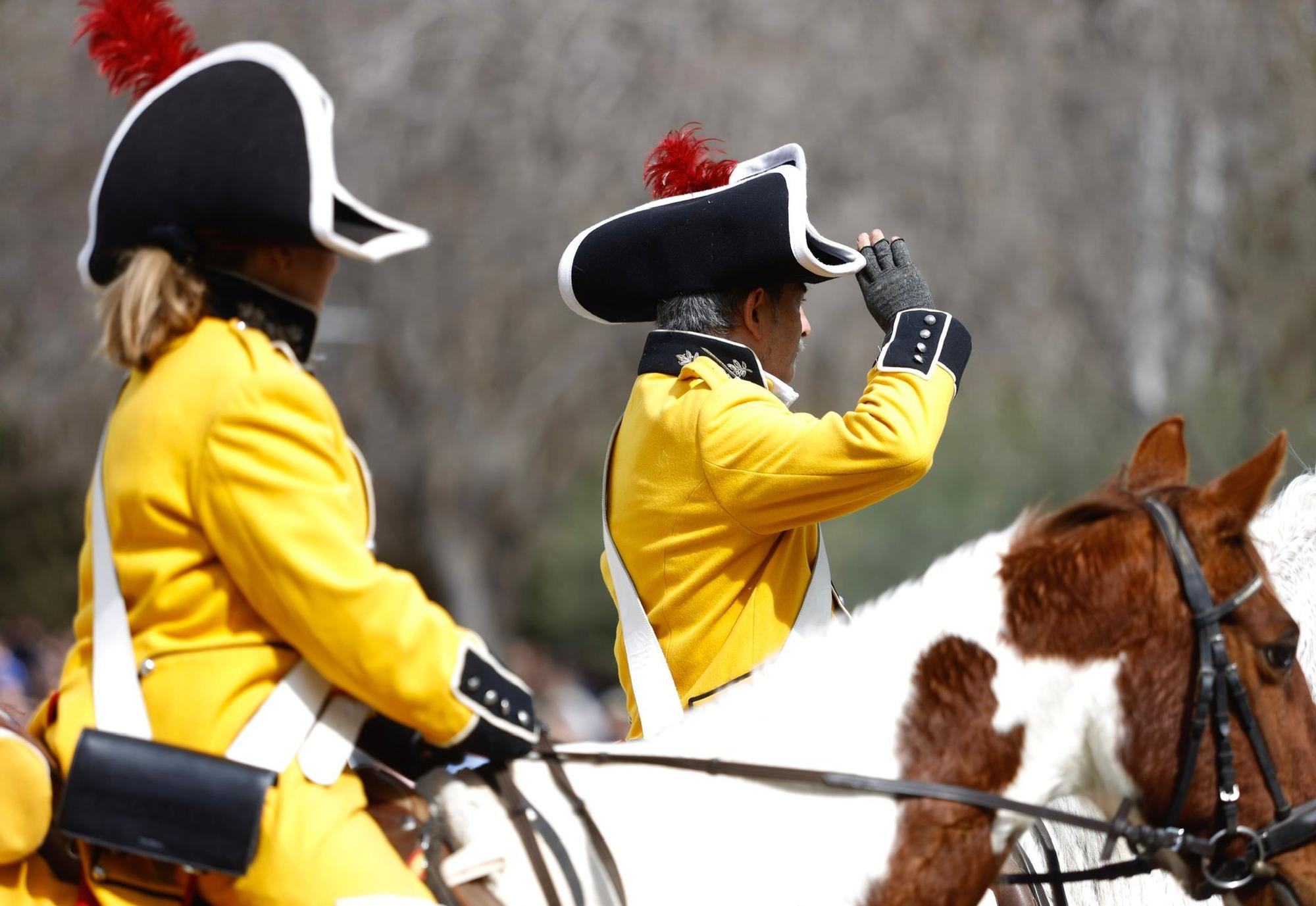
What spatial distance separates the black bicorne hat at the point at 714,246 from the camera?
370 centimetres

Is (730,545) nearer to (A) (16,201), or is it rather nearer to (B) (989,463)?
(B) (989,463)

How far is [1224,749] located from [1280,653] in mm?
223

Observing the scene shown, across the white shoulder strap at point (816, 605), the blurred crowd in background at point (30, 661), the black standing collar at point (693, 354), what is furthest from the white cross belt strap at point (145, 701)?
the blurred crowd in background at point (30, 661)

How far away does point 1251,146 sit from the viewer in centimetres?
1337

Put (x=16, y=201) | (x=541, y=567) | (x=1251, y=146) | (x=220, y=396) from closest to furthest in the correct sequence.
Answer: (x=220, y=396) → (x=1251, y=146) → (x=16, y=201) → (x=541, y=567)

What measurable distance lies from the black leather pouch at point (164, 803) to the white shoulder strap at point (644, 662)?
4.22 feet

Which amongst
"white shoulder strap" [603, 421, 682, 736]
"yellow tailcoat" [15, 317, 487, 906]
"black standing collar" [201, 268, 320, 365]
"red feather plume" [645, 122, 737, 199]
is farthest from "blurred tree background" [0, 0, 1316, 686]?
"yellow tailcoat" [15, 317, 487, 906]

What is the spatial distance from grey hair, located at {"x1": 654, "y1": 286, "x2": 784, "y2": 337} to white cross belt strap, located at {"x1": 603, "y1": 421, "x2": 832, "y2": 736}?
1.90 feet

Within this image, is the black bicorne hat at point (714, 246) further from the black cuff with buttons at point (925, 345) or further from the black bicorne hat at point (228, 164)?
the black bicorne hat at point (228, 164)

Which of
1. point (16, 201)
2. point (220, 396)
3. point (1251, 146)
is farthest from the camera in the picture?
point (16, 201)

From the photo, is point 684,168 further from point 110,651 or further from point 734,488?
point 110,651

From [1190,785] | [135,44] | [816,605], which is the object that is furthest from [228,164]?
[1190,785]

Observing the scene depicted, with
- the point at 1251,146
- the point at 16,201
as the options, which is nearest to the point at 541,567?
the point at 16,201

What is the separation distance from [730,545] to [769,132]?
44.6 ft
